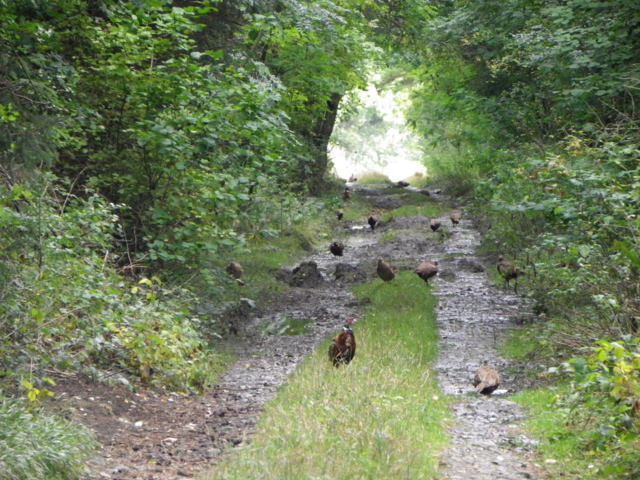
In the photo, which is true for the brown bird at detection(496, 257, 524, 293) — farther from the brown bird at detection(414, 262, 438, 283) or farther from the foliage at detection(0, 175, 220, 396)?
the foliage at detection(0, 175, 220, 396)

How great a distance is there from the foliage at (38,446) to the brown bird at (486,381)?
527 centimetres

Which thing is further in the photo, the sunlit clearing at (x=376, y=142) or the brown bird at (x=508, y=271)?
the sunlit clearing at (x=376, y=142)

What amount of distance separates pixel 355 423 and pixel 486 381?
10.9 ft

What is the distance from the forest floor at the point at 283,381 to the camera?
6863 millimetres

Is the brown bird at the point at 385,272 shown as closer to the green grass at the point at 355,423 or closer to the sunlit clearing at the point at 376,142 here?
the green grass at the point at 355,423

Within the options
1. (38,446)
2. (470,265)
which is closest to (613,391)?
(38,446)

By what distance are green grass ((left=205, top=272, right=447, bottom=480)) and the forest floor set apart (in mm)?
327

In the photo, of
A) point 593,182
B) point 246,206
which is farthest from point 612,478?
point 246,206

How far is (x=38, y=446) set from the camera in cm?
565

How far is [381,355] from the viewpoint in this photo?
10484 mm

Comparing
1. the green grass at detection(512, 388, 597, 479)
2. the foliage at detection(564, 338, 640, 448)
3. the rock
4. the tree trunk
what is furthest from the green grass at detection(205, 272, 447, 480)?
the tree trunk

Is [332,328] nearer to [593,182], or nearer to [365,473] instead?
[593,182]

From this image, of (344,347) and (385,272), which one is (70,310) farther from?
(385,272)

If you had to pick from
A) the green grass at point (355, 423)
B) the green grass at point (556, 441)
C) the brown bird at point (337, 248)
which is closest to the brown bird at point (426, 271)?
the brown bird at point (337, 248)
